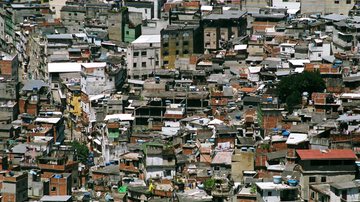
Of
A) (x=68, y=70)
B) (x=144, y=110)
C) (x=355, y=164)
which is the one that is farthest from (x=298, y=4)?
(x=355, y=164)

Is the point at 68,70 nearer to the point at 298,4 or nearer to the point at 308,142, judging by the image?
the point at 298,4

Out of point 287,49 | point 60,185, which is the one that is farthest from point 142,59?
point 60,185

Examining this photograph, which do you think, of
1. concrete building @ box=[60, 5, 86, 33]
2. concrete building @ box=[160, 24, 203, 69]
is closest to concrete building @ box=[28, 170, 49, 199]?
concrete building @ box=[160, 24, 203, 69]

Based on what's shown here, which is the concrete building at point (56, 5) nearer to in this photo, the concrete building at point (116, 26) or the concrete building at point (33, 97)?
the concrete building at point (116, 26)

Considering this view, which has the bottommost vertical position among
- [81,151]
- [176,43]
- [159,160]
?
[81,151]

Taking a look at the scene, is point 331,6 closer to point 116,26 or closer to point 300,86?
point 116,26

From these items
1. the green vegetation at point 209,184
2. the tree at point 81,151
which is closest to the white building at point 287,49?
the tree at point 81,151

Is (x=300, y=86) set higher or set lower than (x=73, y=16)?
lower
